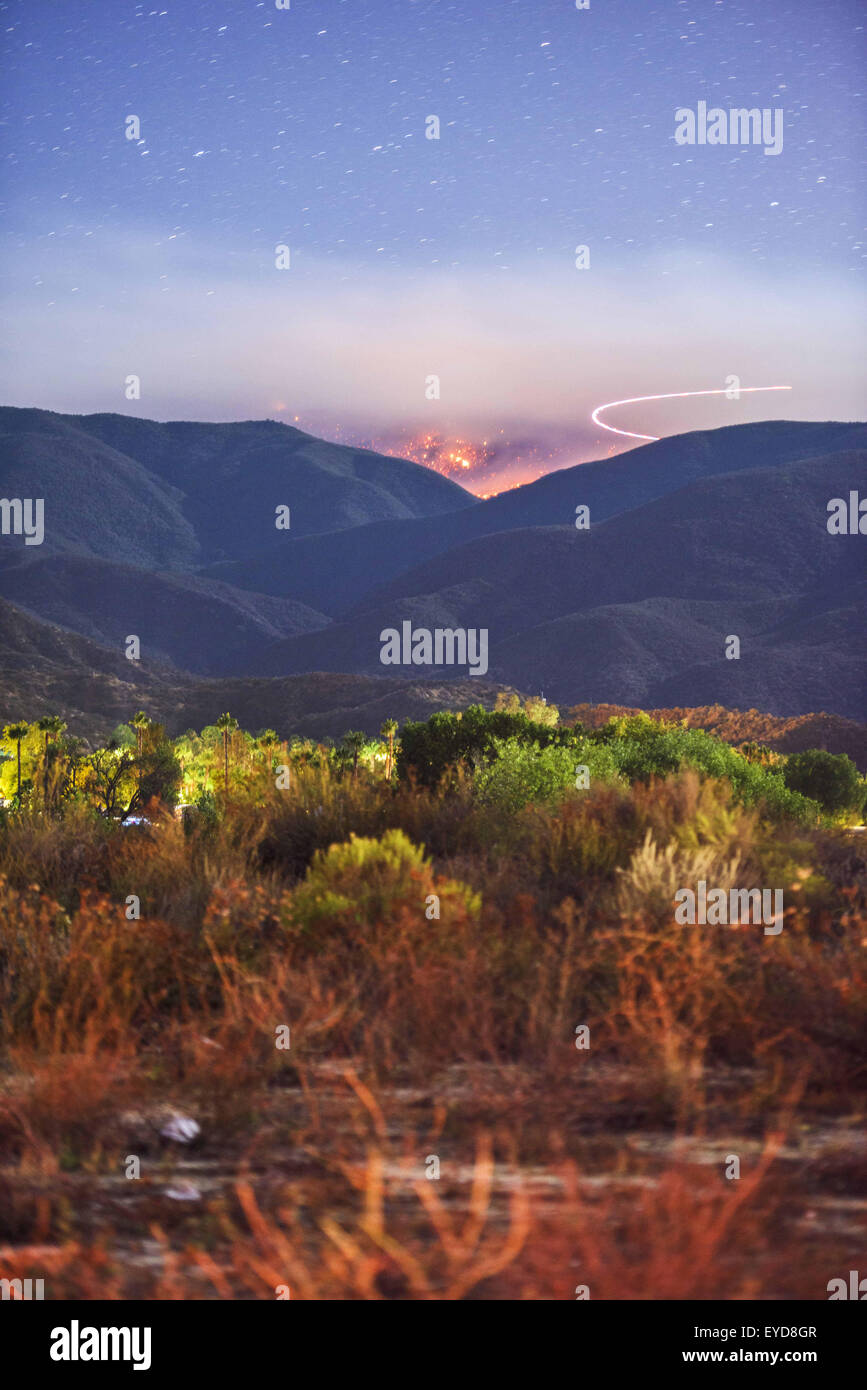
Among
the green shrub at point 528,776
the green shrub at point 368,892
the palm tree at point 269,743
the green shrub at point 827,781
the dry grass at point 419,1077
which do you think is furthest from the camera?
the green shrub at point 827,781

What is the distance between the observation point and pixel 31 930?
7059 mm

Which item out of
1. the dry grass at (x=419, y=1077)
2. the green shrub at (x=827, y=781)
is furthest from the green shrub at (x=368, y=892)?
Result: the green shrub at (x=827, y=781)

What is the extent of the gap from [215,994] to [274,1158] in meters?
2.14

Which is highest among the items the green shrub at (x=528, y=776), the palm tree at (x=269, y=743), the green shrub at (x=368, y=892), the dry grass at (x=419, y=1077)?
the palm tree at (x=269, y=743)

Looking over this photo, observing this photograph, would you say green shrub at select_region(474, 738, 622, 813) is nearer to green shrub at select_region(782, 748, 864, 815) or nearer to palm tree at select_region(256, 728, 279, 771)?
palm tree at select_region(256, 728, 279, 771)

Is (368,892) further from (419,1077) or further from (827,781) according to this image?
(827,781)

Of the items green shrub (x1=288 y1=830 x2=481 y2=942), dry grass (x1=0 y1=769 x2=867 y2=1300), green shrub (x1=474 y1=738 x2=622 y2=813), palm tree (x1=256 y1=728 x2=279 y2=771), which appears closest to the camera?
dry grass (x1=0 y1=769 x2=867 y2=1300)

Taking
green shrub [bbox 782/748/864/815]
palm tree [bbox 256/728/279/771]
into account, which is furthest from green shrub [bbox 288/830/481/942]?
green shrub [bbox 782/748/864/815]

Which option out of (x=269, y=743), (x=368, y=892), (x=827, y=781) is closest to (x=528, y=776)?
(x=368, y=892)

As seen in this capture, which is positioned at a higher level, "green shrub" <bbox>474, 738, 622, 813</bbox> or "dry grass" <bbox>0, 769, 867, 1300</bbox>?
"green shrub" <bbox>474, 738, 622, 813</bbox>

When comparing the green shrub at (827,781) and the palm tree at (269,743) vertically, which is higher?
the palm tree at (269,743)

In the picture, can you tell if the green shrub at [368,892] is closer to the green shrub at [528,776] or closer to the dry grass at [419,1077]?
the dry grass at [419,1077]

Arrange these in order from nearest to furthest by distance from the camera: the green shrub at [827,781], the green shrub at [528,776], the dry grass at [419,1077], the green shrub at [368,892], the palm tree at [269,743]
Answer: the dry grass at [419,1077] < the green shrub at [368,892] < the green shrub at [528,776] < the palm tree at [269,743] < the green shrub at [827,781]

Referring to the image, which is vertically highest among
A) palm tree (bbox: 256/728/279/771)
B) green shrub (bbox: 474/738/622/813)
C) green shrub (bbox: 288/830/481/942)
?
palm tree (bbox: 256/728/279/771)
